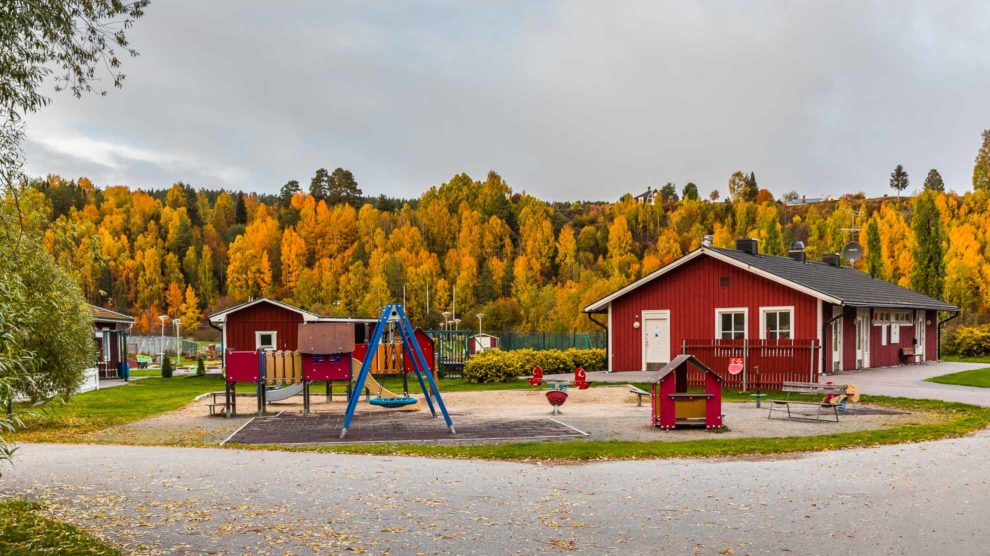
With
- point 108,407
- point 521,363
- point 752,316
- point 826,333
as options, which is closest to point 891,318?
point 826,333

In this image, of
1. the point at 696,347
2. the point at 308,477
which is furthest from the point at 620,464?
the point at 696,347

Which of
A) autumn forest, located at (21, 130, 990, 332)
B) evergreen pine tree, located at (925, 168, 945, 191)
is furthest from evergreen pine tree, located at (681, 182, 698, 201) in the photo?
evergreen pine tree, located at (925, 168, 945, 191)

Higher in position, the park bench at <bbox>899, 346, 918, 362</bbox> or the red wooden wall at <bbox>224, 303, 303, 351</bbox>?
the red wooden wall at <bbox>224, 303, 303, 351</bbox>

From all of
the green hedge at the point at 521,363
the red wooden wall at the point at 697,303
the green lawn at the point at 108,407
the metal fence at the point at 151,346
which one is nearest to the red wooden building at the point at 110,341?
the green lawn at the point at 108,407

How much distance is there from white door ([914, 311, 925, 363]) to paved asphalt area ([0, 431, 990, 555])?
25.9 m

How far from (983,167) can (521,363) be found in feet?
361

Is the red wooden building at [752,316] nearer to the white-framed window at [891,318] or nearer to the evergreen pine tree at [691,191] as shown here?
the white-framed window at [891,318]

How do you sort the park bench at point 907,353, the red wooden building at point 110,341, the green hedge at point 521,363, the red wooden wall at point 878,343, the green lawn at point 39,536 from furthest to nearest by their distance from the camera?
the red wooden building at point 110,341
the park bench at point 907,353
the red wooden wall at point 878,343
the green hedge at point 521,363
the green lawn at point 39,536

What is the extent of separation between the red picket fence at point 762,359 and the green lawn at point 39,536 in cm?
1823

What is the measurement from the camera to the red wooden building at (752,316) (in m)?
24.2

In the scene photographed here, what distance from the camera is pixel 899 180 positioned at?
500 ft

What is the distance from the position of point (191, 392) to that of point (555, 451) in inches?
770

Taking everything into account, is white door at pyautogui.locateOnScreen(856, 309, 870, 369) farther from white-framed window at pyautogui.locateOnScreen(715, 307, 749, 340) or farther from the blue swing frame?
the blue swing frame

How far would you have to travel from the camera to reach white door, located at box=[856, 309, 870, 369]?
30297 millimetres
